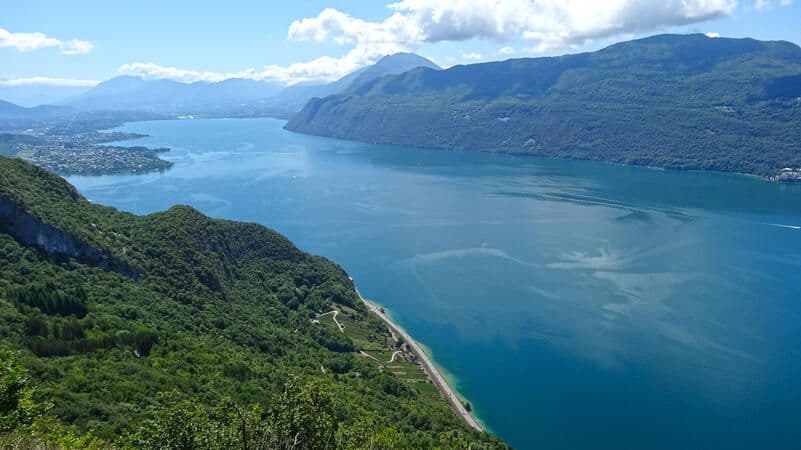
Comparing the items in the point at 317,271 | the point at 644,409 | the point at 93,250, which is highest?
the point at 93,250

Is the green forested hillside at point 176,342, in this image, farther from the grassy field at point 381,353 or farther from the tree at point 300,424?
the grassy field at point 381,353

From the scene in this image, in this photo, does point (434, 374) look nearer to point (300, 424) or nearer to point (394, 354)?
point (394, 354)

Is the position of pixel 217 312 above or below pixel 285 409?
below

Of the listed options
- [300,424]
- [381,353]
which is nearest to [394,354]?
[381,353]

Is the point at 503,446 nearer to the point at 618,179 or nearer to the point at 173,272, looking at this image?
the point at 173,272

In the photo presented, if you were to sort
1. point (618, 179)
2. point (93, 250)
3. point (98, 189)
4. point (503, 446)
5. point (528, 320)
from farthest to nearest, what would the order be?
point (618, 179), point (98, 189), point (528, 320), point (93, 250), point (503, 446)

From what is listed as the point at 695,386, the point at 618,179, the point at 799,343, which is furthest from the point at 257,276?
the point at 618,179

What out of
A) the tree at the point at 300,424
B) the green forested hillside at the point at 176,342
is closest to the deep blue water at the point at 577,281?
the green forested hillside at the point at 176,342
